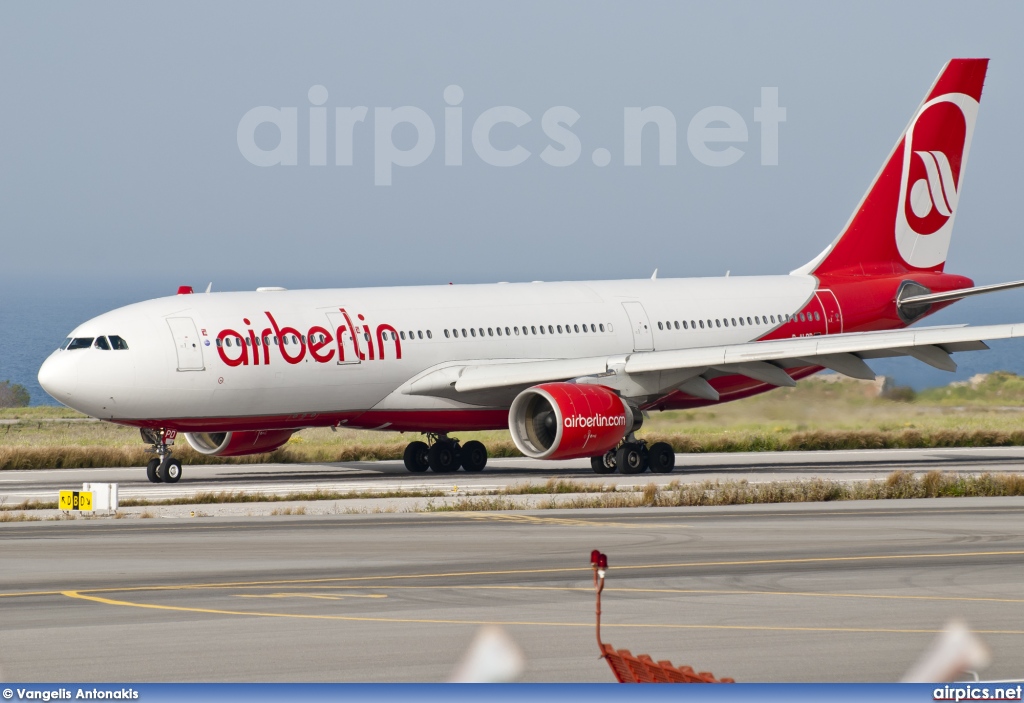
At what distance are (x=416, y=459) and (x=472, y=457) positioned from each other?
148cm

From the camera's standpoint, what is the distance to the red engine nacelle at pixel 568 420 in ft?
121

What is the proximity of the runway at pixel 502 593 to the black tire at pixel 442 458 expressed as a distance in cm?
1375

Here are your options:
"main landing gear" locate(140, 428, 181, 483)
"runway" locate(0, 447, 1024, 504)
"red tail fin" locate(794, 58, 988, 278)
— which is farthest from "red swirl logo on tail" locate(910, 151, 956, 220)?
"main landing gear" locate(140, 428, 181, 483)

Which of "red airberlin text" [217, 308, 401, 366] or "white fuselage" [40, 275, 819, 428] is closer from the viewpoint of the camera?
"white fuselage" [40, 275, 819, 428]

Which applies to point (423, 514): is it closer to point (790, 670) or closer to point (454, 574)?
point (454, 574)

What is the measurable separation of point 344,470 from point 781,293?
1281 centimetres

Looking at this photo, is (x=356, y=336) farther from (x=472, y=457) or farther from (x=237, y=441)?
(x=472, y=457)

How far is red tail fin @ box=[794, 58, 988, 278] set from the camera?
158ft

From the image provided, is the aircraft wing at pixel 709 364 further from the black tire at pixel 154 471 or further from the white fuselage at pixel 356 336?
the black tire at pixel 154 471

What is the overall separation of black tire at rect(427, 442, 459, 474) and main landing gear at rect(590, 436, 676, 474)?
173 inches

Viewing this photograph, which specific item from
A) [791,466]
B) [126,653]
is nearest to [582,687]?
[126,653]

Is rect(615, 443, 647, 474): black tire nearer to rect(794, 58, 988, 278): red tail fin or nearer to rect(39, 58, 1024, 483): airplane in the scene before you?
rect(39, 58, 1024, 483): airplane

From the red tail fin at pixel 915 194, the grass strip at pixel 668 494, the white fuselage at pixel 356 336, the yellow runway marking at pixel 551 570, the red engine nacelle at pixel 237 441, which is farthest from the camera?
the red tail fin at pixel 915 194

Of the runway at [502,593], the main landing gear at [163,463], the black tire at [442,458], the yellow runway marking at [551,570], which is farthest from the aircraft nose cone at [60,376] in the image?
the yellow runway marking at [551,570]
